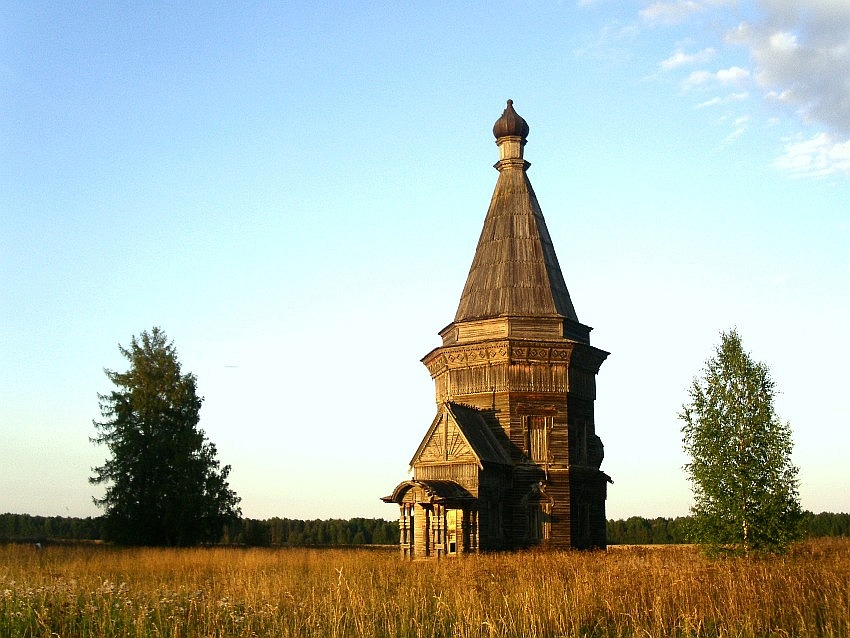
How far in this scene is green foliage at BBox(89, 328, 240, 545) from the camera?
117 ft

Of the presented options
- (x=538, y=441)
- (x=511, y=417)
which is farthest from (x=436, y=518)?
(x=538, y=441)

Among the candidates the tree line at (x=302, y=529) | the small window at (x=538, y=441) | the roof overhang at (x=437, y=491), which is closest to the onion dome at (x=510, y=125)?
the small window at (x=538, y=441)

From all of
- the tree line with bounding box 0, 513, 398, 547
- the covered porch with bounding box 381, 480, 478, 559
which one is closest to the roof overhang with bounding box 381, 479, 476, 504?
the covered porch with bounding box 381, 480, 478, 559

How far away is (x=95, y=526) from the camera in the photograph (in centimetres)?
3681

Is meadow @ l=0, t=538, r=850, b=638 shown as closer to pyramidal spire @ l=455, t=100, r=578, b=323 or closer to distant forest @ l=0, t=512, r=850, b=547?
pyramidal spire @ l=455, t=100, r=578, b=323

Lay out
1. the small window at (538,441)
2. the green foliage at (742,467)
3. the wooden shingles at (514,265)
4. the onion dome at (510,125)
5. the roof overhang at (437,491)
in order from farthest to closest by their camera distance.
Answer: the onion dome at (510,125) → the wooden shingles at (514,265) → the small window at (538,441) → the roof overhang at (437,491) → the green foliage at (742,467)

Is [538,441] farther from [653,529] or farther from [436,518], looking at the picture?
[653,529]

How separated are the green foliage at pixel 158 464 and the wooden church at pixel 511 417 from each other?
8144mm

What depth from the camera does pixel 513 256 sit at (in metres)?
36.8

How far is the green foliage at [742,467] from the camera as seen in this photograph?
24078 millimetres

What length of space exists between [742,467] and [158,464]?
22.4m

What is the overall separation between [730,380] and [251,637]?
720 inches

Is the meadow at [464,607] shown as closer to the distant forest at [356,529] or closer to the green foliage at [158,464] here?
the green foliage at [158,464]

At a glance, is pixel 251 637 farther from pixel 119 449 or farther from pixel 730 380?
pixel 119 449
